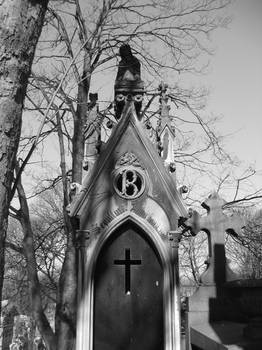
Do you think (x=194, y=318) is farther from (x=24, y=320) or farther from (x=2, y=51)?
(x=24, y=320)

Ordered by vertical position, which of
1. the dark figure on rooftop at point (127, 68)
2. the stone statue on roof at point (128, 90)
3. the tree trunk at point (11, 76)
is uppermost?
the dark figure on rooftop at point (127, 68)

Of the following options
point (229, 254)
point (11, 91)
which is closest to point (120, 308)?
point (11, 91)

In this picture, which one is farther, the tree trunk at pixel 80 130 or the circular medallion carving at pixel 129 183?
the tree trunk at pixel 80 130

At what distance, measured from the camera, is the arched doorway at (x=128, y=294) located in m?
4.32

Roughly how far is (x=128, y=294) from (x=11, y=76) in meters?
3.06

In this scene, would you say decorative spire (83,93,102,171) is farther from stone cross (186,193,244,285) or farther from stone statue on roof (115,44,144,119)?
stone cross (186,193,244,285)

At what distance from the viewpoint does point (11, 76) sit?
241 centimetres

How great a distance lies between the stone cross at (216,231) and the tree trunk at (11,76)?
145 inches

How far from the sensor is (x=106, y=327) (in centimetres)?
434

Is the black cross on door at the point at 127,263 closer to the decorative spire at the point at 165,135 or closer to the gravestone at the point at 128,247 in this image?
the gravestone at the point at 128,247

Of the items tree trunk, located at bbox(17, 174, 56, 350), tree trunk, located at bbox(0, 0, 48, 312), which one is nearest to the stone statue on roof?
tree trunk, located at bbox(0, 0, 48, 312)

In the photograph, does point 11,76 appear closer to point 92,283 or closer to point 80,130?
point 92,283

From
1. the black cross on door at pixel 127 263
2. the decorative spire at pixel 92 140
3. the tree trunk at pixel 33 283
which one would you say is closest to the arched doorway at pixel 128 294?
the black cross on door at pixel 127 263

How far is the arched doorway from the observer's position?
14.2 feet
